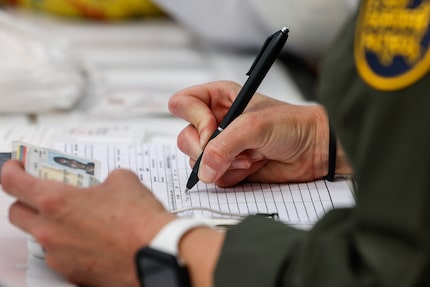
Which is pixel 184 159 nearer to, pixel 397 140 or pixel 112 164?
pixel 112 164

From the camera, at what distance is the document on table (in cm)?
87

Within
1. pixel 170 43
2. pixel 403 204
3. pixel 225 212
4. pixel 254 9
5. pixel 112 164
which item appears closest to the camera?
pixel 403 204

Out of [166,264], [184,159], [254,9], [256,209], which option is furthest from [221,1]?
[166,264]

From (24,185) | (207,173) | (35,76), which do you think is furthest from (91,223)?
(35,76)

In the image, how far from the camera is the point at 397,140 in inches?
22.6

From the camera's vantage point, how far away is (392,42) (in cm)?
59

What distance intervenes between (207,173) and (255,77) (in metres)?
0.12

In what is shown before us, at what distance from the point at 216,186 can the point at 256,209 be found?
75mm

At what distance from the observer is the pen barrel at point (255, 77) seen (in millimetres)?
940

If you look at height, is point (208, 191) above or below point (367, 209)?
below

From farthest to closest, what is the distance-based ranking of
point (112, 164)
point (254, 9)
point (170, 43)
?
point (170, 43), point (254, 9), point (112, 164)

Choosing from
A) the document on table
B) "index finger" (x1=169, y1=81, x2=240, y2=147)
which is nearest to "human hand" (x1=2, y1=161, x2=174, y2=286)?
the document on table

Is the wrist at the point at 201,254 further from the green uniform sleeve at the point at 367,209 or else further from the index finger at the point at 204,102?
the index finger at the point at 204,102

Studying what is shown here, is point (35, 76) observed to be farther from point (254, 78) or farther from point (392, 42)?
point (392, 42)
